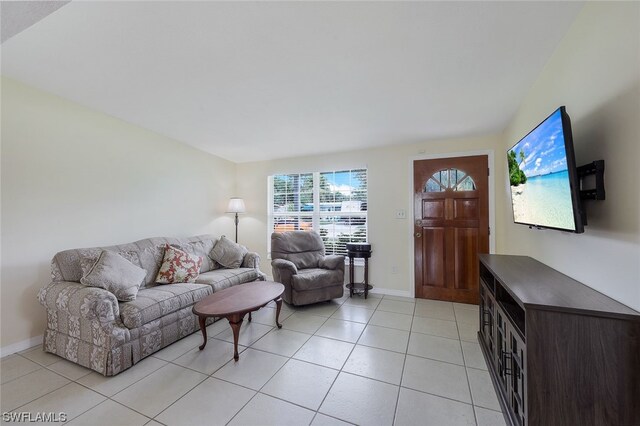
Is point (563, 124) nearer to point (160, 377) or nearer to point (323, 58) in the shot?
point (323, 58)

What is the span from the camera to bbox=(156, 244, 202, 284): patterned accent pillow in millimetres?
2801

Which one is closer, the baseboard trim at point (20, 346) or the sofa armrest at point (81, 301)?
the sofa armrest at point (81, 301)

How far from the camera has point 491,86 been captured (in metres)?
2.15

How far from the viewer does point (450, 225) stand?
11.4 ft

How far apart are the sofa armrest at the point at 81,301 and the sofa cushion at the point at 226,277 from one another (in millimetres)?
940

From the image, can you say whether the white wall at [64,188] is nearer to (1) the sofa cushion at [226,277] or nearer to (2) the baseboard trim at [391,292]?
(1) the sofa cushion at [226,277]

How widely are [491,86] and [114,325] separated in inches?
145

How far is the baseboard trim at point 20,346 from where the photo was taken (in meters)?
2.12

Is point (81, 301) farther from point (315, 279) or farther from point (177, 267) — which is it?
point (315, 279)

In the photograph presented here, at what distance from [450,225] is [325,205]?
1952 millimetres

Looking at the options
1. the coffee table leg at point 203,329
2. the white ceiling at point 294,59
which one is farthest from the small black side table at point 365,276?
the coffee table leg at point 203,329

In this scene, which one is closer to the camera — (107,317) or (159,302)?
(107,317)

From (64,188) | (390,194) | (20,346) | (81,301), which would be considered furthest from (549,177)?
(20,346)

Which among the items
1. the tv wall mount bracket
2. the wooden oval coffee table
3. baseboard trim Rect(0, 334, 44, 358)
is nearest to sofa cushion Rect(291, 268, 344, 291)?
the wooden oval coffee table
